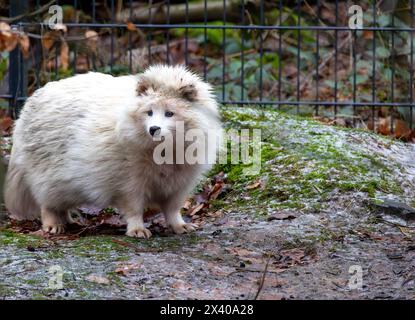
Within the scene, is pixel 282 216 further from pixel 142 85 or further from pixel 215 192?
pixel 142 85

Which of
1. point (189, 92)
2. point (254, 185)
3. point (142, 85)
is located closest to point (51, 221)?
point (142, 85)

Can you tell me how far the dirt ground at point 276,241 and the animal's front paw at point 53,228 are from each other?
0.50 feet

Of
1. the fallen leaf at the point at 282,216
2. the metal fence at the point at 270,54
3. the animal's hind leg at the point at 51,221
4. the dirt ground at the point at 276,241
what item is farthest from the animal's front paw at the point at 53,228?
the metal fence at the point at 270,54

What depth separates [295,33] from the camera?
419 inches

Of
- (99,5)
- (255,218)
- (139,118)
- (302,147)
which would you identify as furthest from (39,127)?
(99,5)

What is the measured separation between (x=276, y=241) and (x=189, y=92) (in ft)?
3.37

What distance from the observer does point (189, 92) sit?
530 cm

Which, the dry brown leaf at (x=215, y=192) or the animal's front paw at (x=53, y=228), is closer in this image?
the animal's front paw at (x=53, y=228)

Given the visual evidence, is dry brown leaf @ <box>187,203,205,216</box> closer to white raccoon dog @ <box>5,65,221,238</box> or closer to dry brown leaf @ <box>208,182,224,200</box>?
dry brown leaf @ <box>208,182,224,200</box>

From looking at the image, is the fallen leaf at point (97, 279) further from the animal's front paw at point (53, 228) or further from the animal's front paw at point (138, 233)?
the animal's front paw at point (53, 228)

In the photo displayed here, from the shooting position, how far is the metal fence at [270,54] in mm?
8086
